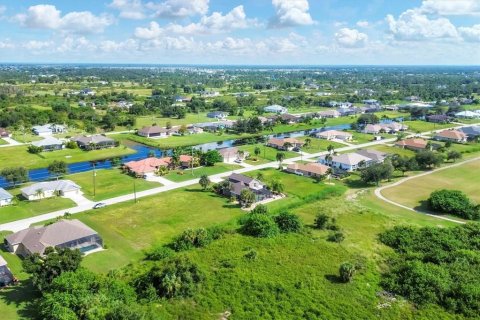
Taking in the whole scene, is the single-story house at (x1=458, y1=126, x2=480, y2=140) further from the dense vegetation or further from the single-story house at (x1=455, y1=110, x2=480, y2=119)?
the dense vegetation

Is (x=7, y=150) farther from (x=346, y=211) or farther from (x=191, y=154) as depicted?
(x=346, y=211)

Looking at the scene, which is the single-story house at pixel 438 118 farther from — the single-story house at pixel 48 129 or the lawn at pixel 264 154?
the single-story house at pixel 48 129

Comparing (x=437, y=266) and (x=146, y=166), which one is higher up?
(x=146, y=166)

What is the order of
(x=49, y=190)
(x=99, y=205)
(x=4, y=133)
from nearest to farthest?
(x=99, y=205) < (x=49, y=190) < (x=4, y=133)

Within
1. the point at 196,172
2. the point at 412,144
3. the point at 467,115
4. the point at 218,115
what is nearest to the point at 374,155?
the point at 412,144

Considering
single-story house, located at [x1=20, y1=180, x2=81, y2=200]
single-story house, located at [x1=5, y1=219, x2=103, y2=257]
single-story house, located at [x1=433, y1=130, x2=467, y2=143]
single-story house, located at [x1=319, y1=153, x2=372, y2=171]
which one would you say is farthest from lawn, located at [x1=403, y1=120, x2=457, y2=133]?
single-story house, located at [x1=5, y1=219, x2=103, y2=257]

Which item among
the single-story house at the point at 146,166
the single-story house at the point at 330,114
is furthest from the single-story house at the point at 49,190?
the single-story house at the point at 330,114

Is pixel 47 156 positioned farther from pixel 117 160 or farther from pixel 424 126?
pixel 424 126
